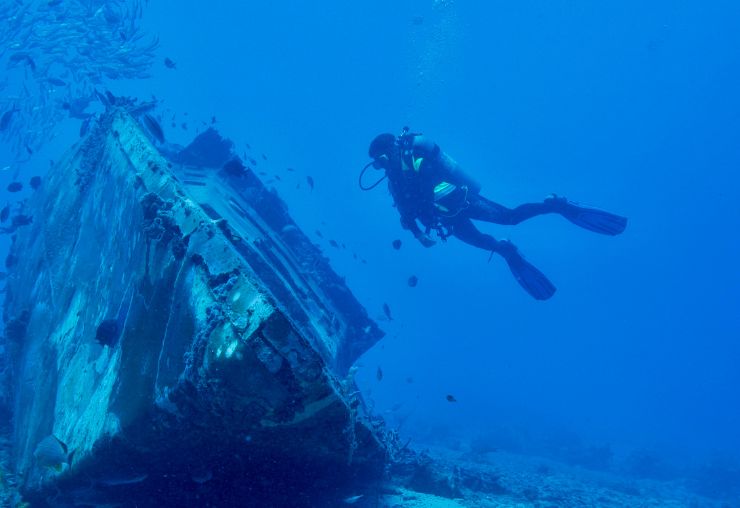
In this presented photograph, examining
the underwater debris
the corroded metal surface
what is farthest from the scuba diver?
the underwater debris

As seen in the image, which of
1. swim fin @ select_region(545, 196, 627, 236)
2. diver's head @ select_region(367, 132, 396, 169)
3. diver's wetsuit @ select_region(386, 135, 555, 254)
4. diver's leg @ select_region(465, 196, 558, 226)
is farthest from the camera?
diver's leg @ select_region(465, 196, 558, 226)

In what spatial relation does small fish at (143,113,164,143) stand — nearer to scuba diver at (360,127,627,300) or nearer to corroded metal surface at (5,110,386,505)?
corroded metal surface at (5,110,386,505)

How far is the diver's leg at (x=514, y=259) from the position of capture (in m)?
9.06

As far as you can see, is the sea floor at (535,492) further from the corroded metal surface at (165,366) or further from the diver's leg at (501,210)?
the diver's leg at (501,210)

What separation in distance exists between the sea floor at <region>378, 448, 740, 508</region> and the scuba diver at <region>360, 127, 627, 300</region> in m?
3.82

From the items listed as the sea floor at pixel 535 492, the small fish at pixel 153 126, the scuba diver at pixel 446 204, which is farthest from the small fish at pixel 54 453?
the scuba diver at pixel 446 204

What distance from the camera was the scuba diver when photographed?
8430 millimetres

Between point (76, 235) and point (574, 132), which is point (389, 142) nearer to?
point (76, 235)

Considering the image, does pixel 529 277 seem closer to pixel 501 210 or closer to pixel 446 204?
pixel 501 210

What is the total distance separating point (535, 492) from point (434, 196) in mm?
6663

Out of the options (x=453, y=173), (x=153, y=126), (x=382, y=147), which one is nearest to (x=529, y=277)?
(x=453, y=173)

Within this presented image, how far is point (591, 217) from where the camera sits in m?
8.91

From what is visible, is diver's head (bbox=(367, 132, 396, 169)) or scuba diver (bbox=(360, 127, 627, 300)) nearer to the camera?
scuba diver (bbox=(360, 127, 627, 300))

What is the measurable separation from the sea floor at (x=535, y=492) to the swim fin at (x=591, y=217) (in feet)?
17.2
